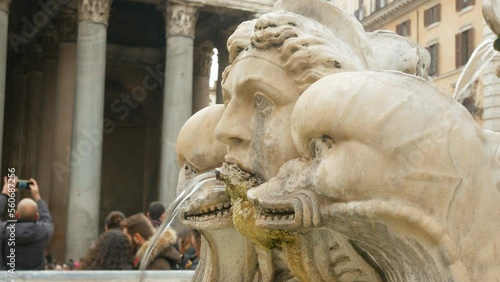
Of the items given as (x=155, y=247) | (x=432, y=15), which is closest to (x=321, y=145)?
(x=155, y=247)

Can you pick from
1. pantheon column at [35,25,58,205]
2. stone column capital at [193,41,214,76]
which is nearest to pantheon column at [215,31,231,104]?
stone column capital at [193,41,214,76]

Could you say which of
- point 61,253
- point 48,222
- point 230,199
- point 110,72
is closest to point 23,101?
point 110,72

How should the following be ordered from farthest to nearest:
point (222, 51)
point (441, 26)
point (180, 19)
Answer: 1. point (441, 26)
2. point (222, 51)
3. point (180, 19)

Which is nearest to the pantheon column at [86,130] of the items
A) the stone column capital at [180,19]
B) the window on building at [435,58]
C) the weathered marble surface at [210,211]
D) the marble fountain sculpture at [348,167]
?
the stone column capital at [180,19]

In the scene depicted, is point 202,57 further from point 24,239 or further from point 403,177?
point 403,177

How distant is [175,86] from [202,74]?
3.53 m

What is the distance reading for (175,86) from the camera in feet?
53.3

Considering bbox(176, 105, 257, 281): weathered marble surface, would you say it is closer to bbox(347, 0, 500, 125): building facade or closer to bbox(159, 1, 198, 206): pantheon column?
bbox(159, 1, 198, 206): pantheon column

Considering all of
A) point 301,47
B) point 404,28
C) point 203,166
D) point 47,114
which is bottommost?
point 203,166

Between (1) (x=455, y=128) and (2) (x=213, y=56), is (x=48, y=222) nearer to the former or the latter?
(1) (x=455, y=128)

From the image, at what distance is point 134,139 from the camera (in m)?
20.3

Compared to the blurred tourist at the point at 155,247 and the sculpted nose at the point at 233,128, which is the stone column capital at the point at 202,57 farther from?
the sculpted nose at the point at 233,128

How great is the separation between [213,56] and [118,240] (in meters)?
15.6

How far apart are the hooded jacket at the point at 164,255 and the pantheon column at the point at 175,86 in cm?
1079
